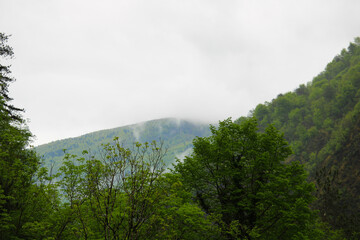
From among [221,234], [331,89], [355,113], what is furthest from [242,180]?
[331,89]

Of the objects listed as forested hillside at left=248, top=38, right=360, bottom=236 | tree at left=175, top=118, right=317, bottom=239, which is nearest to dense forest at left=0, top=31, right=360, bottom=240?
tree at left=175, top=118, right=317, bottom=239

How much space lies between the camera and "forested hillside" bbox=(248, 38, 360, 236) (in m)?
69.3

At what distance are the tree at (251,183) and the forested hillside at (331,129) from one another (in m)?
39.4

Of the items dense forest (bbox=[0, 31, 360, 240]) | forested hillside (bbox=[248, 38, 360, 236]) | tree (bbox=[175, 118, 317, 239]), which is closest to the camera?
dense forest (bbox=[0, 31, 360, 240])

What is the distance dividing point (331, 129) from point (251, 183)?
103507 mm

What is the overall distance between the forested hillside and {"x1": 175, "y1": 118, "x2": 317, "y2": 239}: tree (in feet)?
129

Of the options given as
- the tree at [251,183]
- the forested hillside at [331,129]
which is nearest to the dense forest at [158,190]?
the tree at [251,183]

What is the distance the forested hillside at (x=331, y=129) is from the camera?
69312 mm

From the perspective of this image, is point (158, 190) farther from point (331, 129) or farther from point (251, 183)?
point (331, 129)

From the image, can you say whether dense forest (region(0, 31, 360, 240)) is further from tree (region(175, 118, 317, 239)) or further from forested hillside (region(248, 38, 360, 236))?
forested hillside (region(248, 38, 360, 236))

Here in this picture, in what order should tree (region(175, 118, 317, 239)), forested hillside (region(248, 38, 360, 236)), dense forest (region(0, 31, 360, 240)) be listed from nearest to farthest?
1. dense forest (region(0, 31, 360, 240))
2. tree (region(175, 118, 317, 239))
3. forested hillside (region(248, 38, 360, 236))

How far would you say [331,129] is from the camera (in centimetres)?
10762

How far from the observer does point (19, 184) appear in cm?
1554

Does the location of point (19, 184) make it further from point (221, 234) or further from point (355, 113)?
point (355, 113)
